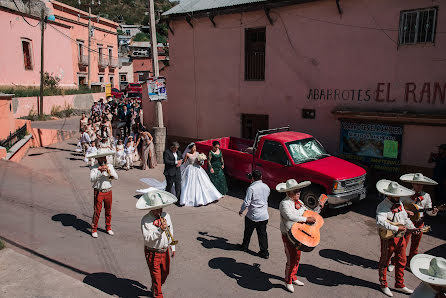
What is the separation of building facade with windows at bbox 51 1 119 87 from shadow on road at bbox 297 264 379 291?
106 ft

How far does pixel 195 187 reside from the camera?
386 inches

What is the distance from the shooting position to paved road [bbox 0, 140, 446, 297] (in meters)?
5.70

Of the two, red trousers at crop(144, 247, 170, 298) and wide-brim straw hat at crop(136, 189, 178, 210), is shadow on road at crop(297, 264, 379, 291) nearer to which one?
red trousers at crop(144, 247, 170, 298)

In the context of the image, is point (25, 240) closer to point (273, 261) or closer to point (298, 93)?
point (273, 261)

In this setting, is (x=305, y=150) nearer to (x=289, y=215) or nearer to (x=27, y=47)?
(x=289, y=215)

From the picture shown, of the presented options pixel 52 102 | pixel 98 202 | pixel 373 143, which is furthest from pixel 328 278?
pixel 52 102

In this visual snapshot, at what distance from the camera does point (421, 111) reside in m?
9.90

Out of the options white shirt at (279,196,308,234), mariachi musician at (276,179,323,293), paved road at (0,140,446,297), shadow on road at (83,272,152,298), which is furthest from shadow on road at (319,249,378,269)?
shadow on road at (83,272,152,298)

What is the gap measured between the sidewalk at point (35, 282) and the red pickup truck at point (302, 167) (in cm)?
563

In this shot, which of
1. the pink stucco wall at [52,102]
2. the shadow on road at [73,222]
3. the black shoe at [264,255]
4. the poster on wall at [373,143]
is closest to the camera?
the black shoe at [264,255]

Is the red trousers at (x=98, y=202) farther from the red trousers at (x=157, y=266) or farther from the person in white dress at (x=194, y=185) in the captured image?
the person in white dress at (x=194, y=185)

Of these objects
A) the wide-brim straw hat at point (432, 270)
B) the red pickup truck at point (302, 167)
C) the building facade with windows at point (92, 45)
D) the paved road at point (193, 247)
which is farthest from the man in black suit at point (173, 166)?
the building facade with windows at point (92, 45)

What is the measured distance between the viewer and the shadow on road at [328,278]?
5.82 meters

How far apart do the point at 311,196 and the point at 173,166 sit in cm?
381
